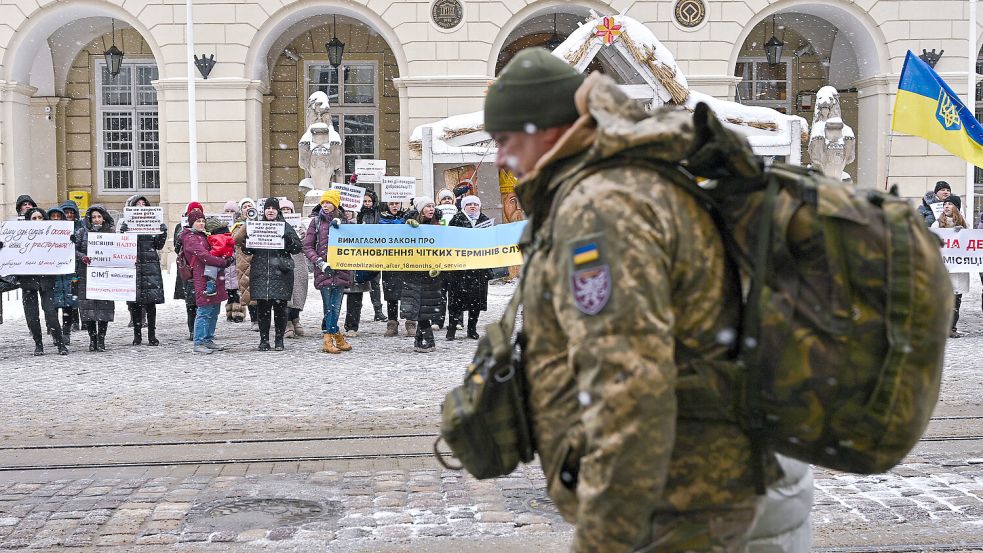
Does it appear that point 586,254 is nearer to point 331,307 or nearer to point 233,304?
point 331,307

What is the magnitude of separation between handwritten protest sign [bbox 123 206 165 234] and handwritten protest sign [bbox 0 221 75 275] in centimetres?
69

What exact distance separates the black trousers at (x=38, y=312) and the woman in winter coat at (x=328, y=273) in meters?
2.98

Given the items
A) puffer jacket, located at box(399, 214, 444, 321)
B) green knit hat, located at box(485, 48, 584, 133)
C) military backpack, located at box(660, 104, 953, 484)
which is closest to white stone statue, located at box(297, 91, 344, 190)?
puffer jacket, located at box(399, 214, 444, 321)

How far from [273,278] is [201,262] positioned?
2.93 ft

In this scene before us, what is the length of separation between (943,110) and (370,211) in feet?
24.0

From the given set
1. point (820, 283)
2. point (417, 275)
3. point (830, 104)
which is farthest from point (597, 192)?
point (830, 104)

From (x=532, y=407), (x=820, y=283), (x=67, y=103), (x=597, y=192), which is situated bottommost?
(x=532, y=407)

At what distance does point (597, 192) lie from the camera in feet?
7.17

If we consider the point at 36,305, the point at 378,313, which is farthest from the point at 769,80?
the point at 36,305

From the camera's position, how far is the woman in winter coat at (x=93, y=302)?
40.3ft

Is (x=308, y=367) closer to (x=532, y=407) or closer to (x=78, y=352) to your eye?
(x=78, y=352)

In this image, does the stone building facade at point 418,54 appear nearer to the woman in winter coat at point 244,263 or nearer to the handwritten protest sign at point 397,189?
the handwritten protest sign at point 397,189

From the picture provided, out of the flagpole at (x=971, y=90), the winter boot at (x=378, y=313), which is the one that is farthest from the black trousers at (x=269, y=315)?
the flagpole at (x=971, y=90)

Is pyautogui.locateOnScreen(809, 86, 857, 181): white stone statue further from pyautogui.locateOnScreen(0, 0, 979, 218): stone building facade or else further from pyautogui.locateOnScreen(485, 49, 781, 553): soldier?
pyautogui.locateOnScreen(485, 49, 781, 553): soldier
